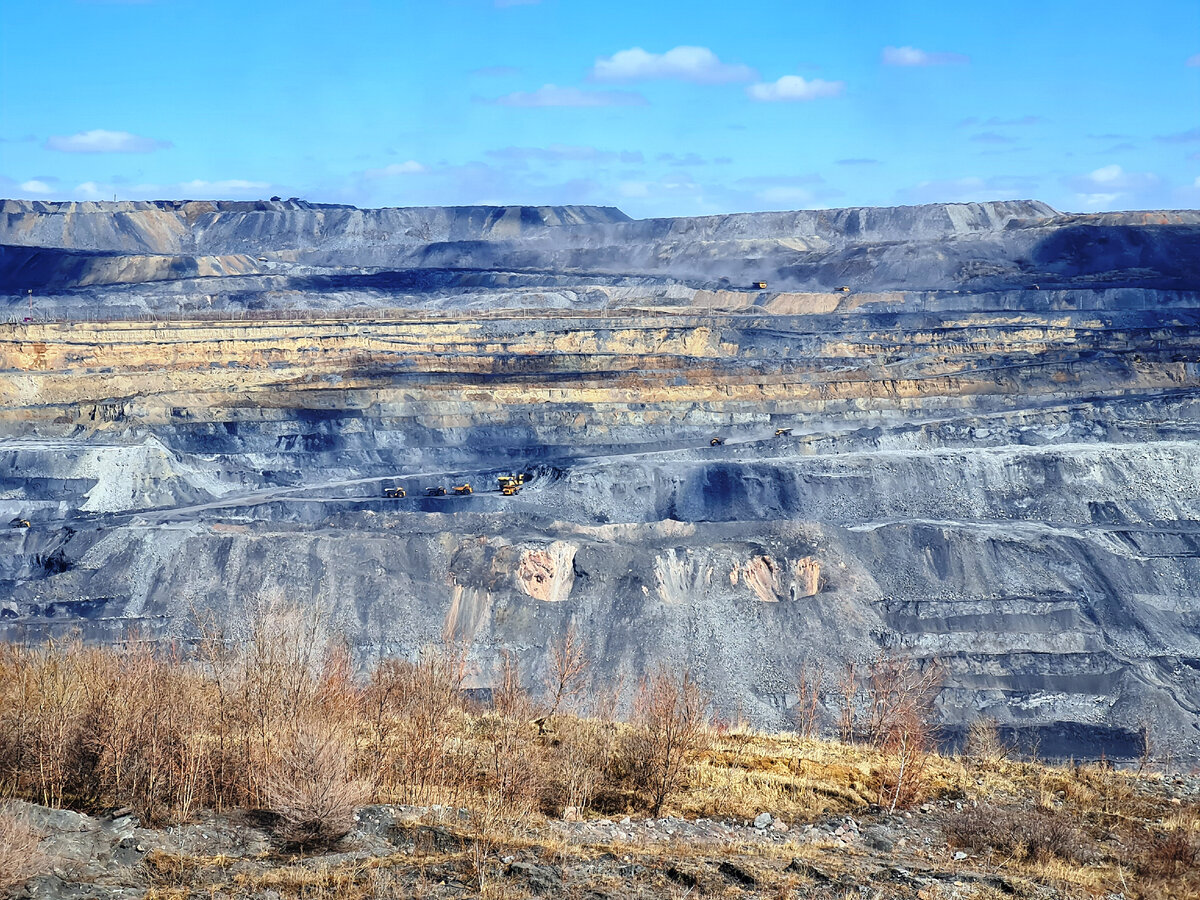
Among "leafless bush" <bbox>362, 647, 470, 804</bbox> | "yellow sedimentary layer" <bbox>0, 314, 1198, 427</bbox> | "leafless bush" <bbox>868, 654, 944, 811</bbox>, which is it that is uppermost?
"yellow sedimentary layer" <bbox>0, 314, 1198, 427</bbox>

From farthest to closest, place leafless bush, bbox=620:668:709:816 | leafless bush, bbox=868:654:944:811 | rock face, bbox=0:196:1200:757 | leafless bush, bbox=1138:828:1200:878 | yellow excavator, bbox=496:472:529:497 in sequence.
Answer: yellow excavator, bbox=496:472:529:497
rock face, bbox=0:196:1200:757
leafless bush, bbox=868:654:944:811
leafless bush, bbox=620:668:709:816
leafless bush, bbox=1138:828:1200:878

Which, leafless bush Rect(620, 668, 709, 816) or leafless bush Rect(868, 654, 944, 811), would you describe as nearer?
leafless bush Rect(620, 668, 709, 816)

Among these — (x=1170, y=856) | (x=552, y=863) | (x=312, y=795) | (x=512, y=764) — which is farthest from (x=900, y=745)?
(x=312, y=795)

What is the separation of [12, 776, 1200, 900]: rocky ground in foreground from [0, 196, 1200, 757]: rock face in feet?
14.3

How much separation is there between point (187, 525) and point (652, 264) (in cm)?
9676

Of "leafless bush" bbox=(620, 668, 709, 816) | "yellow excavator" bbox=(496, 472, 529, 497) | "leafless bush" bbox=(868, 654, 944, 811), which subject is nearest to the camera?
"leafless bush" bbox=(620, 668, 709, 816)

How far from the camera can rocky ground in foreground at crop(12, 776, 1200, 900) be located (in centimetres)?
934

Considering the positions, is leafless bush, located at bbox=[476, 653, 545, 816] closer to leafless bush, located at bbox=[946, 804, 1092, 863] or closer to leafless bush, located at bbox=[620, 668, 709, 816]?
leafless bush, located at bbox=[620, 668, 709, 816]

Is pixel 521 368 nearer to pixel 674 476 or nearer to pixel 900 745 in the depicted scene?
pixel 674 476

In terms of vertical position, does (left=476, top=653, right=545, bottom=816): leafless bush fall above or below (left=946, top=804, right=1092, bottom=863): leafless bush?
above

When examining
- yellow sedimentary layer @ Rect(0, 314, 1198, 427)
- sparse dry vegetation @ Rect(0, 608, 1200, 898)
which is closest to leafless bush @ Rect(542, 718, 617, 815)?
sparse dry vegetation @ Rect(0, 608, 1200, 898)

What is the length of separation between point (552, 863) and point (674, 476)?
114ft

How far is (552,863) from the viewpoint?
33.4 feet

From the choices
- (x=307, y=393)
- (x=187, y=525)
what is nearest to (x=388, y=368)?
(x=307, y=393)
